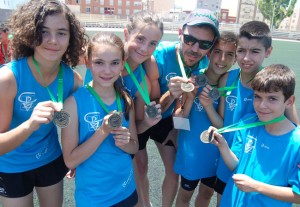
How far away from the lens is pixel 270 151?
6.37 feet

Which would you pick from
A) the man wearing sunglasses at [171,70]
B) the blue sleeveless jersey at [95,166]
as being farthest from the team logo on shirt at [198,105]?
the blue sleeveless jersey at [95,166]

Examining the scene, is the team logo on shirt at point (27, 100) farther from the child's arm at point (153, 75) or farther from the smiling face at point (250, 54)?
the smiling face at point (250, 54)

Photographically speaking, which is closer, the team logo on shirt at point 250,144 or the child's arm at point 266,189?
the child's arm at point 266,189

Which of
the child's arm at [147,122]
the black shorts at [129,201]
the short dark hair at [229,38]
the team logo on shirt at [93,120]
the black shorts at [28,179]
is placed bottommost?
the black shorts at [129,201]

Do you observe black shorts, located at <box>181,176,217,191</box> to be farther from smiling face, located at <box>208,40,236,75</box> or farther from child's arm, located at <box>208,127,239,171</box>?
smiling face, located at <box>208,40,236,75</box>

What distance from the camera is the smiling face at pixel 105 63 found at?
2.01m

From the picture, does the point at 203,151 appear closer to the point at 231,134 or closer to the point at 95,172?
the point at 231,134

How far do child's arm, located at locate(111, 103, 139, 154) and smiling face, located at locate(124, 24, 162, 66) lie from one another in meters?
0.49

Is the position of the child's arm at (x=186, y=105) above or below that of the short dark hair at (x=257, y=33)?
below

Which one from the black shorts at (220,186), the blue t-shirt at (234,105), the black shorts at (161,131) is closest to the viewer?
the blue t-shirt at (234,105)

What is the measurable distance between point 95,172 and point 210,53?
1.51 meters

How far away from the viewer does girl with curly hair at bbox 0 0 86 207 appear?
1.84m

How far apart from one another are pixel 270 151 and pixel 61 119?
1.48m

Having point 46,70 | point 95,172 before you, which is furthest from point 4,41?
point 95,172
